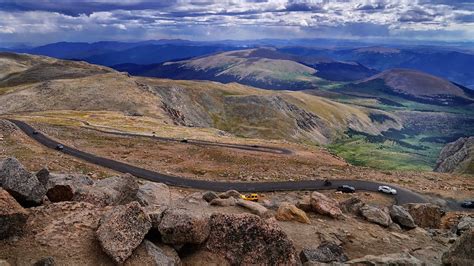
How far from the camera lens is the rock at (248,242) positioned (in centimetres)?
2322

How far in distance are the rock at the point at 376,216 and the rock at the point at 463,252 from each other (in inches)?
400

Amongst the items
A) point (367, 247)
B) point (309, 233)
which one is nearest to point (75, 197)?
point (309, 233)

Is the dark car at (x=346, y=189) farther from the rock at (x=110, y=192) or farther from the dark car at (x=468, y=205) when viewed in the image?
the rock at (x=110, y=192)

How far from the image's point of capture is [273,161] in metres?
81.1

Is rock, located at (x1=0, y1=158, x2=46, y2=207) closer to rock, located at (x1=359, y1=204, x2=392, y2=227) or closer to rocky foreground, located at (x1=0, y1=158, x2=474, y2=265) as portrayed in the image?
rocky foreground, located at (x1=0, y1=158, x2=474, y2=265)

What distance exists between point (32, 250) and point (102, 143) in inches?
2612

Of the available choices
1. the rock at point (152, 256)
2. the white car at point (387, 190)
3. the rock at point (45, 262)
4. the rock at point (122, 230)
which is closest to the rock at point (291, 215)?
the rock at point (152, 256)

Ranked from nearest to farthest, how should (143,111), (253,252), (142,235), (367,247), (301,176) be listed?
(142,235)
(253,252)
(367,247)
(301,176)
(143,111)

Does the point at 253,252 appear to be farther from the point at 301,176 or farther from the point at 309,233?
the point at 301,176

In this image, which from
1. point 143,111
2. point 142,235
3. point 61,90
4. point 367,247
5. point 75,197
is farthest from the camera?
point 61,90

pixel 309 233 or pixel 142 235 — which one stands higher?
pixel 142 235

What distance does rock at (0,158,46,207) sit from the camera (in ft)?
76.5

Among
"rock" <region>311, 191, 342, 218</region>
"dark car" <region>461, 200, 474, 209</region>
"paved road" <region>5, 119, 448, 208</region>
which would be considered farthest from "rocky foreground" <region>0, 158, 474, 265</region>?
"dark car" <region>461, 200, 474, 209</region>

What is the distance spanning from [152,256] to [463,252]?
56.1 ft
